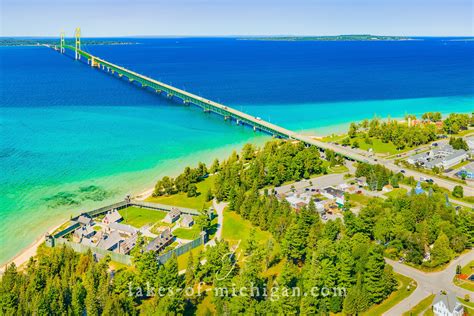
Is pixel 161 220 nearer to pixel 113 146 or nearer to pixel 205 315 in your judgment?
pixel 205 315

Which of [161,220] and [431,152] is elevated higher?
[431,152]

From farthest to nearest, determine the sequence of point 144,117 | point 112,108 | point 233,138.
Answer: point 112,108
point 144,117
point 233,138

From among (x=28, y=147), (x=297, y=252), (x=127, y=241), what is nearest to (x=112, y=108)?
(x=28, y=147)

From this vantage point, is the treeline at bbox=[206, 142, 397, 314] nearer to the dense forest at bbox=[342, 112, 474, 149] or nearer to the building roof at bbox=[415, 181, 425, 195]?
the building roof at bbox=[415, 181, 425, 195]

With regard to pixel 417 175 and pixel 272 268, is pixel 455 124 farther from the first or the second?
pixel 272 268

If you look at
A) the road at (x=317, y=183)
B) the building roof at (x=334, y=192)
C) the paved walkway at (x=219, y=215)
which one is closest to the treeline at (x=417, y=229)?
the building roof at (x=334, y=192)

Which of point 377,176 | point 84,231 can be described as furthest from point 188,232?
point 377,176

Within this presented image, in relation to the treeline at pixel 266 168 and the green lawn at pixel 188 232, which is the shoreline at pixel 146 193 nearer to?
the treeline at pixel 266 168

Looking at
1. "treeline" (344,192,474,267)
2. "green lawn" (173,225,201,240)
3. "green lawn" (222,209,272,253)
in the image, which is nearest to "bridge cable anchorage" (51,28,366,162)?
"treeline" (344,192,474,267)
